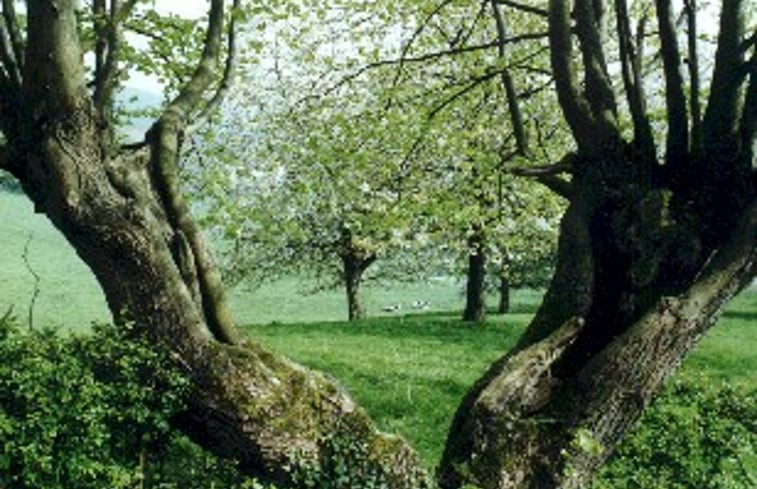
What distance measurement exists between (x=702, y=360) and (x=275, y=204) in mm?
19662

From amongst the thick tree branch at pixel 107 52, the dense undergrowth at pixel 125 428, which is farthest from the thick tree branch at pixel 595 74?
the thick tree branch at pixel 107 52

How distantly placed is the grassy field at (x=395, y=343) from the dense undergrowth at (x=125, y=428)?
105 cm

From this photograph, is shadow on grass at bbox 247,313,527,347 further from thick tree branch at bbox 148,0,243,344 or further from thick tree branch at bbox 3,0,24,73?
thick tree branch at bbox 3,0,24,73

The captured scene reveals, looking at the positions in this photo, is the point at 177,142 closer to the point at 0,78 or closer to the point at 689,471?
the point at 0,78

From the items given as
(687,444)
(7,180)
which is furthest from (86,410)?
(7,180)

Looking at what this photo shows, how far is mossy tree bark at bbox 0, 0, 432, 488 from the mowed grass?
5.10 m

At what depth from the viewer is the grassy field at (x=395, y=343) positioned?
663 inches

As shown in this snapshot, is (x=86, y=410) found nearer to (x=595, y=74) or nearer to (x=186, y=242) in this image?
(x=186, y=242)

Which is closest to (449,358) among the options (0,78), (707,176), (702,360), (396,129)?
(702,360)

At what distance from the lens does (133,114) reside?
21.0m

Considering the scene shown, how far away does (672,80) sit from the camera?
9.44 meters

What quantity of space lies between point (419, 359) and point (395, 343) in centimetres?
387

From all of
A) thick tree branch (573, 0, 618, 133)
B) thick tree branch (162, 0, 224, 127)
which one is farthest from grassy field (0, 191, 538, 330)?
thick tree branch (573, 0, 618, 133)

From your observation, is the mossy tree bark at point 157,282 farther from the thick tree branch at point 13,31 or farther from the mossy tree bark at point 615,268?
the mossy tree bark at point 615,268
